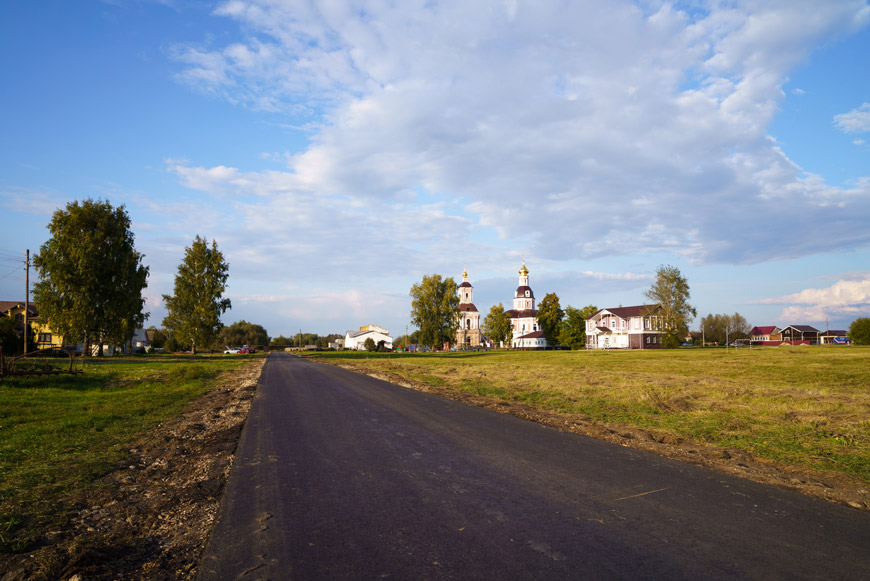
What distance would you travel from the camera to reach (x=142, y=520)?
18.5 feet

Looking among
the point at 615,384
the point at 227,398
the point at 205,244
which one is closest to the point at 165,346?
the point at 205,244

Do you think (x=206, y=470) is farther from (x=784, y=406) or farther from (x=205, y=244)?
(x=205, y=244)

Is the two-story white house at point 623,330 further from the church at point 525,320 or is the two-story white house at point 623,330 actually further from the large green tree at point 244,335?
the large green tree at point 244,335

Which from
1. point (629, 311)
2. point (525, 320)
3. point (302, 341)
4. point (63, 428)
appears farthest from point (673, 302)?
point (302, 341)

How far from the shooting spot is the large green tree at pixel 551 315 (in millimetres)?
109375

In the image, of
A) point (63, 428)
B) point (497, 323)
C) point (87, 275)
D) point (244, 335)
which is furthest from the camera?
point (244, 335)

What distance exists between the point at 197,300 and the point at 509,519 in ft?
213

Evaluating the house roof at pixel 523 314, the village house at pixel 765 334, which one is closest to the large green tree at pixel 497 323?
the house roof at pixel 523 314

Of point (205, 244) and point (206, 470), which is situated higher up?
point (205, 244)

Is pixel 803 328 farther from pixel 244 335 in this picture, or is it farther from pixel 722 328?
pixel 244 335

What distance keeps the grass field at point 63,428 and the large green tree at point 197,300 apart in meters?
38.6

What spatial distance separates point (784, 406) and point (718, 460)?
8553 mm

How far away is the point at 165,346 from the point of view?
10419cm

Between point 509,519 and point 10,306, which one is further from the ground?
point 10,306
